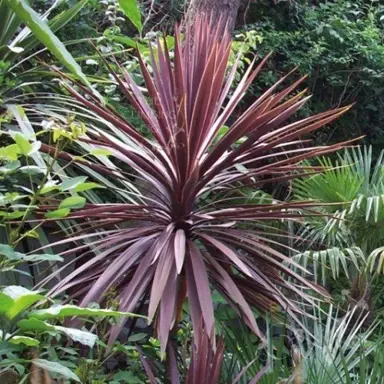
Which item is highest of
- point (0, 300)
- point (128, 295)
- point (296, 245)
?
point (0, 300)

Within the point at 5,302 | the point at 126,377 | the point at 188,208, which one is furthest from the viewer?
the point at 188,208

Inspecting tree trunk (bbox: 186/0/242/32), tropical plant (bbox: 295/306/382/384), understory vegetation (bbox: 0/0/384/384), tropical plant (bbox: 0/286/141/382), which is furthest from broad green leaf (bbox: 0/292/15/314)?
tree trunk (bbox: 186/0/242/32)

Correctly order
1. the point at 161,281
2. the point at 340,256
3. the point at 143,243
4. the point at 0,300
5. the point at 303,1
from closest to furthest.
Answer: the point at 0,300, the point at 161,281, the point at 143,243, the point at 340,256, the point at 303,1

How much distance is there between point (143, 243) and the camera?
2.19 m

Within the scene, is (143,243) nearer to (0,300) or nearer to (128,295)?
(128,295)

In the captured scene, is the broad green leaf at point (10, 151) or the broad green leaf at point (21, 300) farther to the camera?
the broad green leaf at point (10, 151)

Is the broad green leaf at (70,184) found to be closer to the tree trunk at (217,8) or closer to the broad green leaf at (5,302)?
the broad green leaf at (5,302)

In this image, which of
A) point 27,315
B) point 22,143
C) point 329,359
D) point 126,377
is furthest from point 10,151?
point 329,359

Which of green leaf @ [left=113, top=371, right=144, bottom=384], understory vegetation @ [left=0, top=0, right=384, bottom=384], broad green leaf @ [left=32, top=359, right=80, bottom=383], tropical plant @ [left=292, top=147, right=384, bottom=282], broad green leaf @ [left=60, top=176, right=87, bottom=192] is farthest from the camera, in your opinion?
tropical plant @ [left=292, top=147, right=384, bottom=282]

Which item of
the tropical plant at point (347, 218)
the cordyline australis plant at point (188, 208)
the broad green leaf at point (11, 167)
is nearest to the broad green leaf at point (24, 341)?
the broad green leaf at point (11, 167)

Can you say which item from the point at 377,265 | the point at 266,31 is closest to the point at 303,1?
the point at 266,31

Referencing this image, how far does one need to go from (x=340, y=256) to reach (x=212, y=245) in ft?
3.82

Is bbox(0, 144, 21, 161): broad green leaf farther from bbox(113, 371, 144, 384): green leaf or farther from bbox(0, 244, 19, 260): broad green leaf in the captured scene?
bbox(113, 371, 144, 384): green leaf

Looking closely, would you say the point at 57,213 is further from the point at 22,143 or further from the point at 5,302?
the point at 5,302
